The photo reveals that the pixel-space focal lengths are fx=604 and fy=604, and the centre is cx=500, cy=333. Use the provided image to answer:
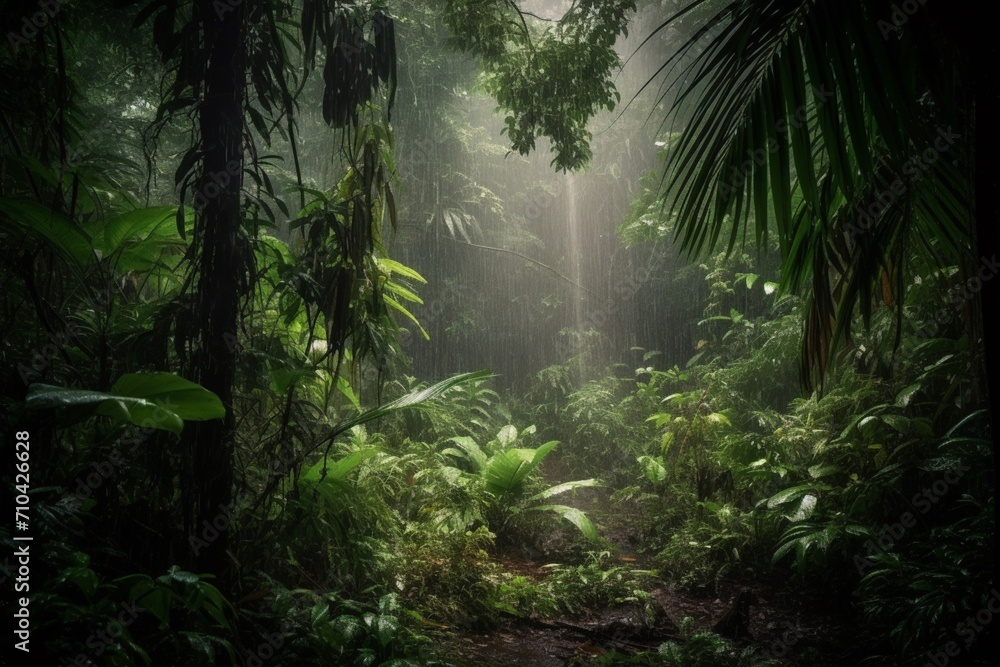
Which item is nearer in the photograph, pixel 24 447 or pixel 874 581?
pixel 24 447

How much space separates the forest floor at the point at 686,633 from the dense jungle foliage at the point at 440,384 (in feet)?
0.09

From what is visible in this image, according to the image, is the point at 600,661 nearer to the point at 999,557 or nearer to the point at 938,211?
the point at 999,557

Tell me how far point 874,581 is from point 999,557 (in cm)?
242

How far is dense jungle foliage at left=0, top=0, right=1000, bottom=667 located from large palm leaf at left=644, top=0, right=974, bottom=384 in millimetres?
12

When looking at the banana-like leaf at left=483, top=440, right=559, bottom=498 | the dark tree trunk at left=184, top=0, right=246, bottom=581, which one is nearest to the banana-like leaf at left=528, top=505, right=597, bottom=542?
the banana-like leaf at left=483, top=440, right=559, bottom=498

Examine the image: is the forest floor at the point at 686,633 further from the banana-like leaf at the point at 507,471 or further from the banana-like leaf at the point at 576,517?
the banana-like leaf at the point at 507,471

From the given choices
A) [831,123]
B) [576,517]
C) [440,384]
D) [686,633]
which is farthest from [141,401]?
[576,517]

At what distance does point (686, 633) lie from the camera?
12.9 ft

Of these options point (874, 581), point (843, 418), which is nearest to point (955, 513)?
point (874, 581)

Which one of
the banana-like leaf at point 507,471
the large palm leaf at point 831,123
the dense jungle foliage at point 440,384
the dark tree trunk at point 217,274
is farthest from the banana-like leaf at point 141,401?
the banana-like leaf at point 507,471

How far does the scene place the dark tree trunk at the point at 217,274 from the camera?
8.91 ft

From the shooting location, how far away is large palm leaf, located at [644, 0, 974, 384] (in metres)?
1.53

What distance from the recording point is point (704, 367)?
8.24m

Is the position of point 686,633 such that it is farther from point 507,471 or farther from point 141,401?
point 141,401
